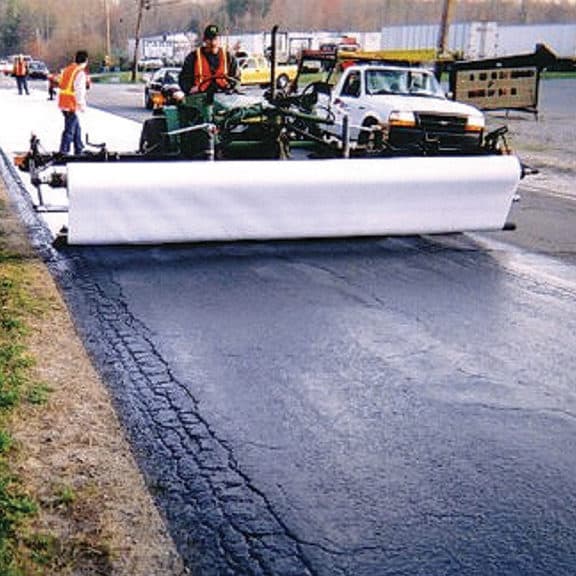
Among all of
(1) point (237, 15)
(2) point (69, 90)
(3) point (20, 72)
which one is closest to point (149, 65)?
(3) point (20, 72)

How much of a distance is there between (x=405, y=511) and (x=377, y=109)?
12483mm

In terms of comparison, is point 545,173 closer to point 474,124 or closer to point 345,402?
point 474,124

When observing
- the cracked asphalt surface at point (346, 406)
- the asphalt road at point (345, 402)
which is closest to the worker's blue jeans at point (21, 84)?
the asphalt road at point (345, 402)

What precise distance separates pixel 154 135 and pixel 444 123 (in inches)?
243

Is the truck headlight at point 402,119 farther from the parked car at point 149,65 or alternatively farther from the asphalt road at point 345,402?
the parked car at point 149,65

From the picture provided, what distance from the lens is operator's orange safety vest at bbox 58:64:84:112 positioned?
15.3 metres

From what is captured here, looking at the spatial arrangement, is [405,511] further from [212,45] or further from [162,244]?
[212,45]

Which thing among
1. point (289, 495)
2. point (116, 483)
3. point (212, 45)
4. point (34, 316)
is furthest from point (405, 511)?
point (212, 45)

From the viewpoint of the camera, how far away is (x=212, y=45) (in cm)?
1061

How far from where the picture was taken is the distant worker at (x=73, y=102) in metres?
15.3

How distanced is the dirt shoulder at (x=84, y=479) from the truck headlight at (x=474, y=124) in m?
10.9

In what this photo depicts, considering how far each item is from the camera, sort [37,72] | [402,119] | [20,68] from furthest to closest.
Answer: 1. [37,72]
2. [20,68]
3. [402,119]

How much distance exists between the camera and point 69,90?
15484mm

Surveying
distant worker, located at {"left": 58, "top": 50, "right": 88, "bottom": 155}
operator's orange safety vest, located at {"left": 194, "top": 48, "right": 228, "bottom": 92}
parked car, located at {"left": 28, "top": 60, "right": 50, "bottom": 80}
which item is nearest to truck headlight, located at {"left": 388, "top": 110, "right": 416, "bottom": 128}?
operator's orange safety vest, located at {"left": 194, "top": 48, "right": 228, "bottom": 92}
